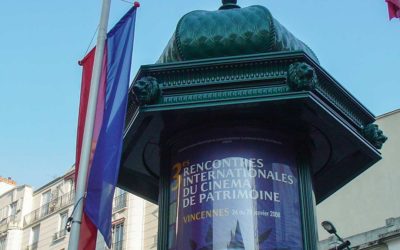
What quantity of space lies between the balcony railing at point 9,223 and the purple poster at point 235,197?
1882 inches

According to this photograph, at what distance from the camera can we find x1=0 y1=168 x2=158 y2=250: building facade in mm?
40750

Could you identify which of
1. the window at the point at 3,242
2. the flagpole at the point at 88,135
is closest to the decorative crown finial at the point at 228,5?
the flagpole at the point at 88,135

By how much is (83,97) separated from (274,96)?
2.51 metres

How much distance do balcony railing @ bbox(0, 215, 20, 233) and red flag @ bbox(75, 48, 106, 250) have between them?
4624cm

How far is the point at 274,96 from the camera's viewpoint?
A: 712 cm

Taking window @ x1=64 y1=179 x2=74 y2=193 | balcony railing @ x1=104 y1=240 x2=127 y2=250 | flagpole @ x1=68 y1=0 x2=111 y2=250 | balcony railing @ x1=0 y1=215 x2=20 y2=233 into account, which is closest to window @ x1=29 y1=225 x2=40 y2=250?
balcony railing @ x1=0 y1=215 x2=20 y2=233

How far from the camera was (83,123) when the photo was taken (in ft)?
27.0

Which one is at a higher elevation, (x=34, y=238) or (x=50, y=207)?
(x=50, y=207)

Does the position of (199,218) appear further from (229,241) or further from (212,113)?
(212,113)

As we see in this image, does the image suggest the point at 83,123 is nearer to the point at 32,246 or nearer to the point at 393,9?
the point at 393,9

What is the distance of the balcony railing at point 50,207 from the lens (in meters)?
48.5

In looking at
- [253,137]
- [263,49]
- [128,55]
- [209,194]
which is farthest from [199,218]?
[128,55]

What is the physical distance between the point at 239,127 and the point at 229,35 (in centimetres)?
94

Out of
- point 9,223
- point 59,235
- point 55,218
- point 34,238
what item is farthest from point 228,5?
point 9,223
